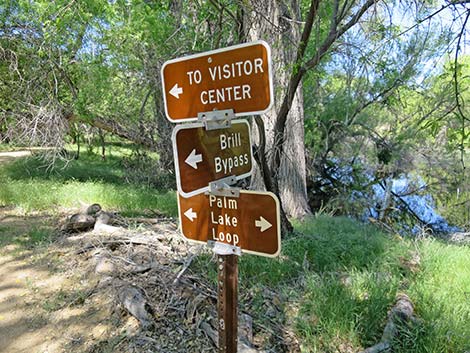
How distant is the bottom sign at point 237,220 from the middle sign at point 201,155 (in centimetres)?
9

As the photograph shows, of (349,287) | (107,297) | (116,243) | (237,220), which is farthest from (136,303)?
(349,287)

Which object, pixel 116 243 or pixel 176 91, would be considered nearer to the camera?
pixel 176 91

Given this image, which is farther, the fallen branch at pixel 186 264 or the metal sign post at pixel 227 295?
the fallen branch at pixel 186 264

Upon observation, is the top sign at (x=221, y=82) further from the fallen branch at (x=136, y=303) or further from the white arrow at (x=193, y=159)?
the fallen branch at (x=136, y=303)

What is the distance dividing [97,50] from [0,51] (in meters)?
2.01

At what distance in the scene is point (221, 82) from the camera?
150 centimetres

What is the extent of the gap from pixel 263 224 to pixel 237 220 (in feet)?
0.41

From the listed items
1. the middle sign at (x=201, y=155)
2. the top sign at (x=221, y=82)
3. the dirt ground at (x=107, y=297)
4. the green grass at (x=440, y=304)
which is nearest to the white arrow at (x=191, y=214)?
the middle sign at (x=201, y=155)

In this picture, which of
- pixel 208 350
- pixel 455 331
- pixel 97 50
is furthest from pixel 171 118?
pixel 97 50

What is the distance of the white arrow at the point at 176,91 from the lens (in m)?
1.61

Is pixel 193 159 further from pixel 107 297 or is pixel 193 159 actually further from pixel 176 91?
pixel 107 297

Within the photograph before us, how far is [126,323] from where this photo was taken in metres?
2.75

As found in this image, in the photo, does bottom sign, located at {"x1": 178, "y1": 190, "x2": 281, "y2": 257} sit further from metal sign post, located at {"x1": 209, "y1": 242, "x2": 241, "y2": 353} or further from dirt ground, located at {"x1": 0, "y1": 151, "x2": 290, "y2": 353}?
dirt ground, located at {"x1": 0, "y1": 151, "x2": 290, "y2": 353}

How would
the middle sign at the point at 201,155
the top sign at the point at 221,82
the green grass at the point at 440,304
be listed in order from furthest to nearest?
1. the green grass at the point at 440,304
2. the middle sign at the point at 201,155
3. the top sign at the point at 221,82
